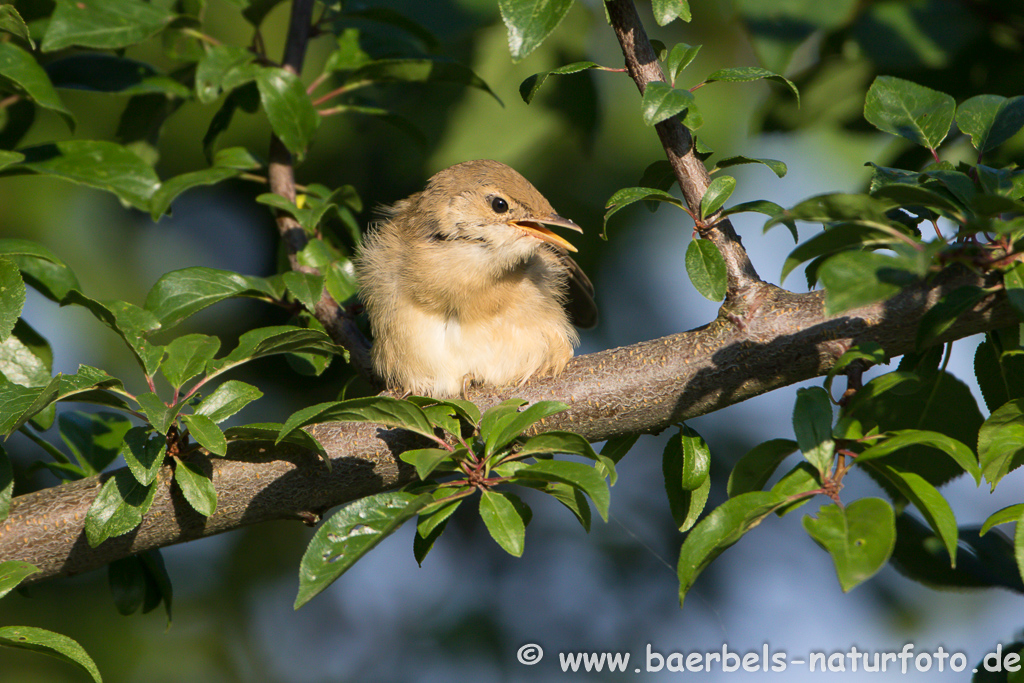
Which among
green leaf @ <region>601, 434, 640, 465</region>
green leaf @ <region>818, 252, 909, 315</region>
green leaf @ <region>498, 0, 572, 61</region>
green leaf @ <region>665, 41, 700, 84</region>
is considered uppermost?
green leaf @ <region>498, 0, 572, 61</region>

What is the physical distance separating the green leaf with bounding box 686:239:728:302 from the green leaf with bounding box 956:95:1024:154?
0.72 meters

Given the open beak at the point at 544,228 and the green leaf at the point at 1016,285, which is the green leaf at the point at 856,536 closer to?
the green leaf at the point at 1016,285

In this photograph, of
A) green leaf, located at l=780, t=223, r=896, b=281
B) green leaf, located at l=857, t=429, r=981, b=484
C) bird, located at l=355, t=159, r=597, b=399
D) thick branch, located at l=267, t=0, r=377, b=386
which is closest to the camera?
green leaf, located at l=780, t=223, r=896, b=281

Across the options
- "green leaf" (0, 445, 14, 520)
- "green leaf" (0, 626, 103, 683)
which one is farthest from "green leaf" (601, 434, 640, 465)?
"green leaf" (0, 445, 14, 520)

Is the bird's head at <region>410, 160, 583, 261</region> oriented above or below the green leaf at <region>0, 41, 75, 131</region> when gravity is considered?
below

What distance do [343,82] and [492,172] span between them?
73 centimetres

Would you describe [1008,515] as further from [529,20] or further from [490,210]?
[490,210]

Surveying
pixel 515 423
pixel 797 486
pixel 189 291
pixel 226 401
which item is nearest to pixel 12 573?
pixel 226 401

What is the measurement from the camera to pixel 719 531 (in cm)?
168

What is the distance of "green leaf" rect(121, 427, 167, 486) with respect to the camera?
1997 millimetres

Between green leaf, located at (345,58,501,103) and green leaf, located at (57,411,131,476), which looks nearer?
green leaf, located at (57,411,131,476)

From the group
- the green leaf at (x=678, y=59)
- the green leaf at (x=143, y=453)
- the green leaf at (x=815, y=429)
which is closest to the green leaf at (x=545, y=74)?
the green leaf at (x=678, y=59)

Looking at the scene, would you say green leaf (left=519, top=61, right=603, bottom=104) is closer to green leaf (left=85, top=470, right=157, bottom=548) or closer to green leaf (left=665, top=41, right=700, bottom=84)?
green leaf (left=665, top=41, right=700, bottom=84)

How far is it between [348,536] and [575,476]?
498 mm
